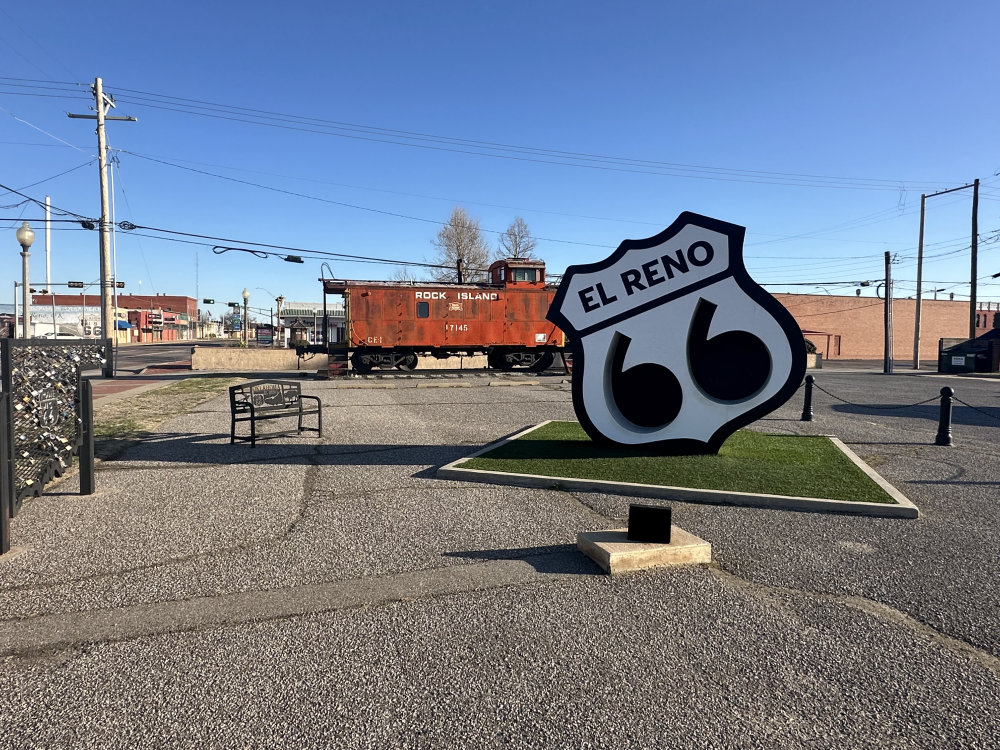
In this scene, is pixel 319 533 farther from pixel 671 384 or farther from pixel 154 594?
pixel 671 384

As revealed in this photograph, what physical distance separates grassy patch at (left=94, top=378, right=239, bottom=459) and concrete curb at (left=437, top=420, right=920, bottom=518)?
551cm

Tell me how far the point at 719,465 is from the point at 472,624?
4.89m

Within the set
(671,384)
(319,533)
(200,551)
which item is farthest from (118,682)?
(671,384)

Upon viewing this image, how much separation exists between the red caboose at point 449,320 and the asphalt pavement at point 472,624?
52.8 ft

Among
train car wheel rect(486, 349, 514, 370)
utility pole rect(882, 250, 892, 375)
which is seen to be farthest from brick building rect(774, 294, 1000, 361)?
train car wheel rect(486, 349, 514, 370)

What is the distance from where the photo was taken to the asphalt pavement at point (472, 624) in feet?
8.80

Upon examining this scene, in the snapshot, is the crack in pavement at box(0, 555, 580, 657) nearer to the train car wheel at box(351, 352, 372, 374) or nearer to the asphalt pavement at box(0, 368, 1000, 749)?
the asphalt pavement at box(0, 368, 1000, 749)

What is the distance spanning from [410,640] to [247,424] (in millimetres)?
9043

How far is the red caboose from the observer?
74.0 ft

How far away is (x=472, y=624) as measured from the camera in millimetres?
3590

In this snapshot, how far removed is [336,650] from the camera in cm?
329

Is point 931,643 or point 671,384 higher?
point 671,384

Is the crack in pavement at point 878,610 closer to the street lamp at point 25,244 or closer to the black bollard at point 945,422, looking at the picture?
the black bollard at point 945,422

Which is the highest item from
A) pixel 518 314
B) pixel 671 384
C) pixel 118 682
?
pixel 518 314
